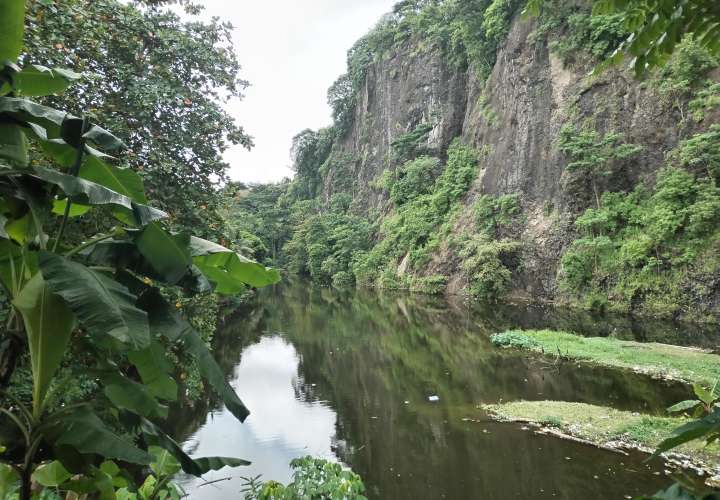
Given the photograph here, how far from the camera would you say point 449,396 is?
10.2 metres

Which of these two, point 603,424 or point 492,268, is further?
point 492,268

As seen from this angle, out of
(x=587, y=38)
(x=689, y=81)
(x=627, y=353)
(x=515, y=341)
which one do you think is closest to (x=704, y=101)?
(x=689, y=81)

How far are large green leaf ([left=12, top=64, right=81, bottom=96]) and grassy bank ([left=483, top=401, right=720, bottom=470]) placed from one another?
801cm

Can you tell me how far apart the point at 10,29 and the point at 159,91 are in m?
5.05

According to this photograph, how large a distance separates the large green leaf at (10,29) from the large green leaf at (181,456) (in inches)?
70.1

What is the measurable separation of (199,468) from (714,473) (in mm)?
6749

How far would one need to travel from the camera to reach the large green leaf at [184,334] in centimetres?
193

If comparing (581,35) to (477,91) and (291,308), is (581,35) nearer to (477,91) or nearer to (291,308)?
(477,91)

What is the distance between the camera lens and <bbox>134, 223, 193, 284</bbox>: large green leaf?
1986 millimetres

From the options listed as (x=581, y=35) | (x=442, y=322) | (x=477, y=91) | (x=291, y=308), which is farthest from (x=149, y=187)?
(x=477, y=91)

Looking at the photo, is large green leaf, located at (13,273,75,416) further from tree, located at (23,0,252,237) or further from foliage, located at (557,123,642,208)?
foliage, located at (557,123,642,208)

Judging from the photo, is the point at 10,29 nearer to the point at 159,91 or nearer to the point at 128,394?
the point at 128,394

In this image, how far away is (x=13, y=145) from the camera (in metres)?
1.88

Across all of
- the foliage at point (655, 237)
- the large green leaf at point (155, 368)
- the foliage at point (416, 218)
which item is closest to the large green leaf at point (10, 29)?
the large green leaf at point (155, 368)
